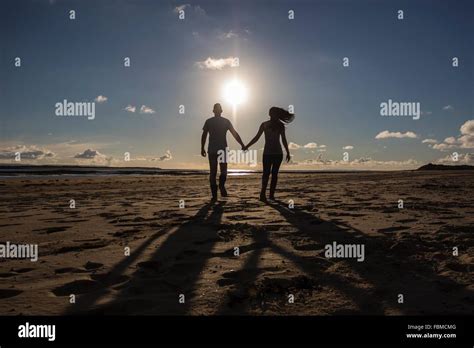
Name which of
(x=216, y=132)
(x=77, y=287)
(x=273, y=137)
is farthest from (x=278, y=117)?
(x=77, y=287)

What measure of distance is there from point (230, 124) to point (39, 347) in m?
8.47

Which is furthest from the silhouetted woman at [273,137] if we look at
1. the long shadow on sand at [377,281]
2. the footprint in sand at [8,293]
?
the footprint in sand at [8,293]

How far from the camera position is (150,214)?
7.29 m

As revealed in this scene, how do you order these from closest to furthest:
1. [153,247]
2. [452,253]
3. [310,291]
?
[310,291] < [452,253] < [153,247]

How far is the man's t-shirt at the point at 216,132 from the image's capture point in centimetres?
1016

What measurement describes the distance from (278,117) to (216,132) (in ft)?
5.98

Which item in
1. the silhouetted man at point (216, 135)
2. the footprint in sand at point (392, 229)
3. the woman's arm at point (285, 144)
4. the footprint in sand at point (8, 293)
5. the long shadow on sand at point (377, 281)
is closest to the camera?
the long shadow on sand at point (377, 281)

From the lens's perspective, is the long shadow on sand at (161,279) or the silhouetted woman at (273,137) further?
the silhouetted woman at (273,137)

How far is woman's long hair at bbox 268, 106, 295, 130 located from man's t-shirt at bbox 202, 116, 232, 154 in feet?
4.61

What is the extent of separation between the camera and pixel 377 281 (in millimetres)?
3230

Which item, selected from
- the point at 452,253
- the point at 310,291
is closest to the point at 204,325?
the point at 310,291

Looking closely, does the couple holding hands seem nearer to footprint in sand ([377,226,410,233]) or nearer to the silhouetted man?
the silhouetted man

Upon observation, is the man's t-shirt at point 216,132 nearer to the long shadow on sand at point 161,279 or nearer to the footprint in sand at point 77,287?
the long shadow on sand at point 161,279

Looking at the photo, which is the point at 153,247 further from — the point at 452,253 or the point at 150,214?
the point at 452,253
